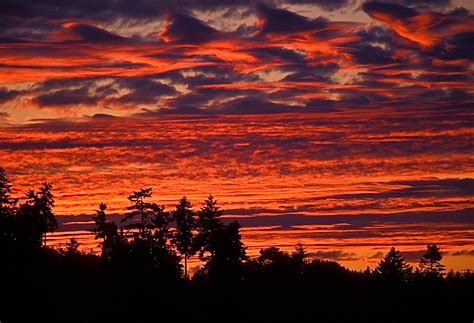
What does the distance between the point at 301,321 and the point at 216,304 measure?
1010cm

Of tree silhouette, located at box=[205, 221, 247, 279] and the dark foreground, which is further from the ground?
tree silhouette, located at box=[205, 221, 247, 279]

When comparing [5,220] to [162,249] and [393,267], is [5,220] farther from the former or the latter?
[393,267]

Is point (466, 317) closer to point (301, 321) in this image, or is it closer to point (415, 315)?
point (415, 315)

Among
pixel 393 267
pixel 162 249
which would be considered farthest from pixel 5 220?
pixel 393 267

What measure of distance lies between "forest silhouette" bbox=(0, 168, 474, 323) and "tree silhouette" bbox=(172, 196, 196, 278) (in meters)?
0.14

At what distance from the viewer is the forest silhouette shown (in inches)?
3814

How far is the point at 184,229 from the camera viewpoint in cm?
13325

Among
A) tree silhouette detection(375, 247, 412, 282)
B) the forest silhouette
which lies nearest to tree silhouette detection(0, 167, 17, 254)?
the forest silhouette

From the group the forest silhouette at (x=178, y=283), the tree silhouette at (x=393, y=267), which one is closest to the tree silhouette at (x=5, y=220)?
the forest silhouette at (x=178, y=283)

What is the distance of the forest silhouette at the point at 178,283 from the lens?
9688 centimetres

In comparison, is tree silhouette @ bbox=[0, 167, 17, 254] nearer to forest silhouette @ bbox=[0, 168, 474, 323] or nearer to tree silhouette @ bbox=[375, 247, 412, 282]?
forest silhouette @ bbox=[0, 168, 474, 323]

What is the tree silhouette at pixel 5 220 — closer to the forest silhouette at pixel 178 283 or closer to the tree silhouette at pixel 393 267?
the forest silhouette at pixel 178 283

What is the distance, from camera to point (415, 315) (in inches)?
4621

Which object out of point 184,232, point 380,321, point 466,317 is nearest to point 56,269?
point 184,232
